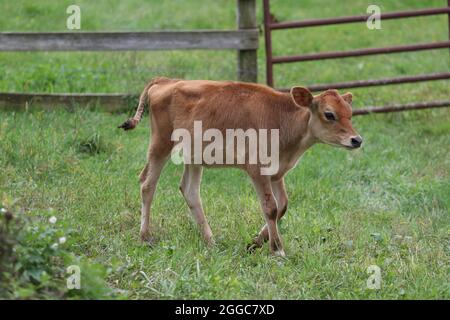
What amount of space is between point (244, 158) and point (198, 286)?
1.54m

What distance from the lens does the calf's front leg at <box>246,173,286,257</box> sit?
7449mm

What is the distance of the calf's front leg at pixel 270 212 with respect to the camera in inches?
293

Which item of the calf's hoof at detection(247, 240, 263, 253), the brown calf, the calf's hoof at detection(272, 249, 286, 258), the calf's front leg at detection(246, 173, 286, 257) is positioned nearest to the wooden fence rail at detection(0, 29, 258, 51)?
the brown calf

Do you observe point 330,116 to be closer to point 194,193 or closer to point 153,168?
point 194,193

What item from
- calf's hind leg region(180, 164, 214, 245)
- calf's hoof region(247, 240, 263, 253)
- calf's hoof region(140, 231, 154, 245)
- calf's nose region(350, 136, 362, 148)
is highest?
calf's nose region(350, 136, 362, 148)

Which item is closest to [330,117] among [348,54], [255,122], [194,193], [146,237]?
[255,122]

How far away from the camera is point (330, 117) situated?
24.7ft

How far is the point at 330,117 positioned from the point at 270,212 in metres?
0.94

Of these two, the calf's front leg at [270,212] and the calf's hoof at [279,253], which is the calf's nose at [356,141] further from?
the calf's hoof at [279,253]

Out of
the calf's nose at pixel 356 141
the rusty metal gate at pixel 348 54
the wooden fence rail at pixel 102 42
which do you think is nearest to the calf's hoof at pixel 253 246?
the calf's nose at pixel 356 141

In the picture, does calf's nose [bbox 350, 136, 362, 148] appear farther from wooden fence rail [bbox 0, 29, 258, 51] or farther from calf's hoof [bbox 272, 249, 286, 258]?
wooden fence rail [bbox 0, 29, 258, 51]

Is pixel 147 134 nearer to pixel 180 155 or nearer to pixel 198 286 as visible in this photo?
pixel 180 155

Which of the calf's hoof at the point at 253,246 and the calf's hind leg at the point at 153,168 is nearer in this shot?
the calf's hoof at the point at 253,246

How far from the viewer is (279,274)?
22.7 ft
